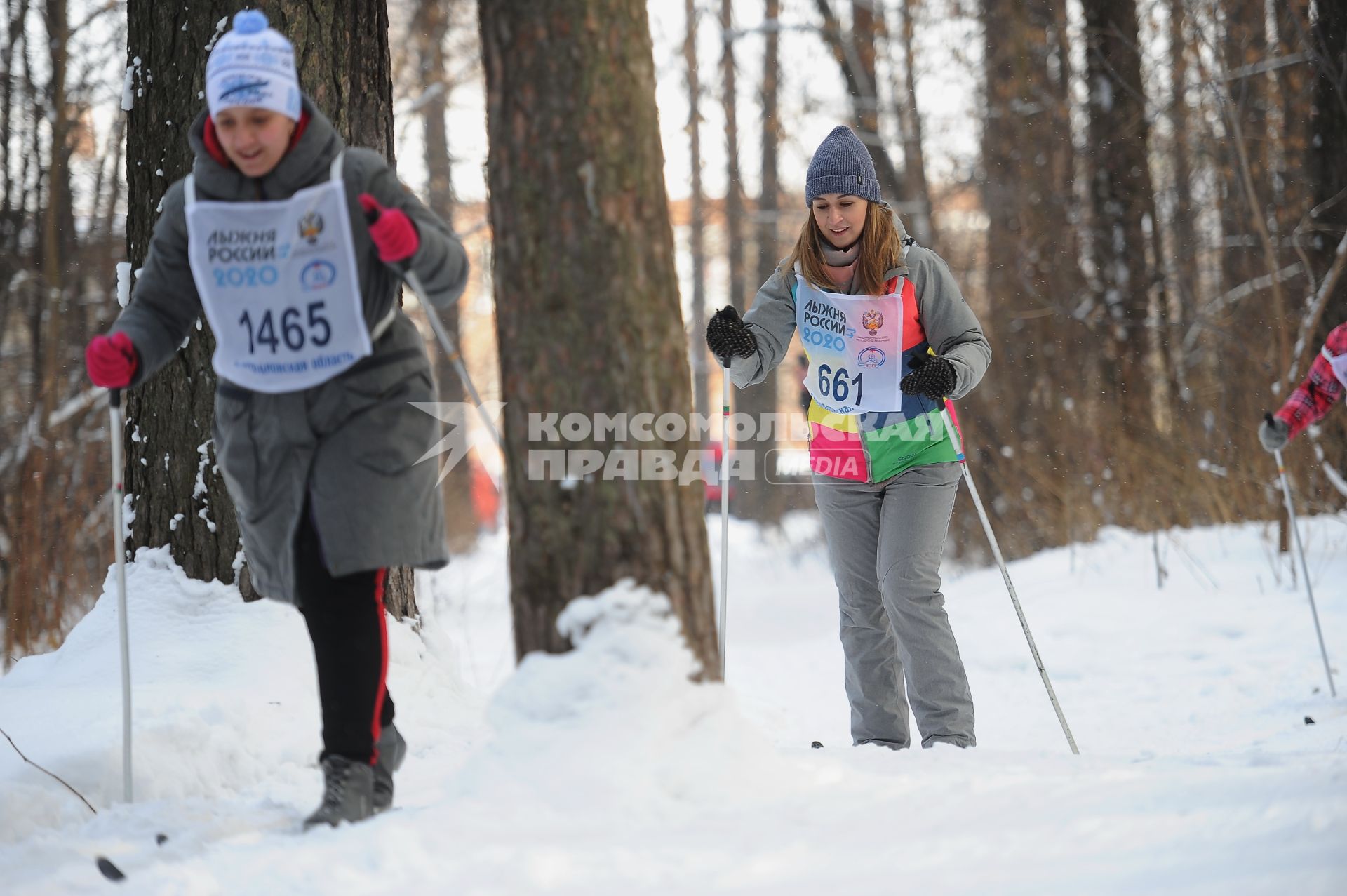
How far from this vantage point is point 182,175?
3930mm

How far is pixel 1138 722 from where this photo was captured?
16.5 feet

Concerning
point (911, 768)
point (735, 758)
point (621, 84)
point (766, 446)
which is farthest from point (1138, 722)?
point (766, 446)

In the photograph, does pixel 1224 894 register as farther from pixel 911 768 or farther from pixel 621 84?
pixel 621 84

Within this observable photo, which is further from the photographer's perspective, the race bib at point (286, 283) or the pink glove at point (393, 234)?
the race bib at point (286, 283)

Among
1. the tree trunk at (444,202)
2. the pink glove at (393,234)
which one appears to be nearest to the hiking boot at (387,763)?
the pink glove at (393,234)

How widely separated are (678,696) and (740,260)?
14935 mm

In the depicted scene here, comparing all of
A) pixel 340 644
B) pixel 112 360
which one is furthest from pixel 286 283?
pixel 340 644

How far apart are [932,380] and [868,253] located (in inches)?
18.1

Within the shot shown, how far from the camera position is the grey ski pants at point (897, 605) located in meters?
3.56

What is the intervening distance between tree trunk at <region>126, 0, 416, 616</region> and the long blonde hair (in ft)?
5.39

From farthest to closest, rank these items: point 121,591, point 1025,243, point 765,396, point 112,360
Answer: point 765,396
point 1025,243
point 121,591
point 112,360

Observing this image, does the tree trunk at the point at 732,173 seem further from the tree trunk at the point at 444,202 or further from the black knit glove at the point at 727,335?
the black knit glove at the point at 727,335

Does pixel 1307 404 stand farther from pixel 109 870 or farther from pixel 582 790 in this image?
pixel 109 870

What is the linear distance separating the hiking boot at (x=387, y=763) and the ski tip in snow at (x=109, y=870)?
54 cm
